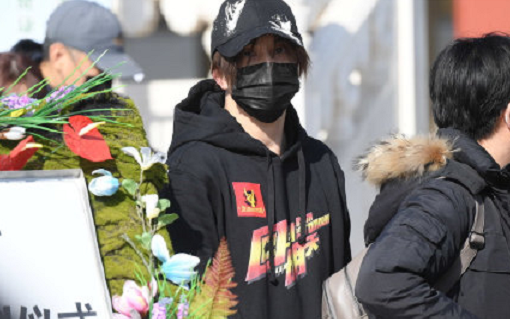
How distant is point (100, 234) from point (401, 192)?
40.6 inches

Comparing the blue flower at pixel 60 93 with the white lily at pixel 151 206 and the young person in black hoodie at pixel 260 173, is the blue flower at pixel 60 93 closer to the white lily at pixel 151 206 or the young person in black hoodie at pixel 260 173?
the white lily at pixel 151 206

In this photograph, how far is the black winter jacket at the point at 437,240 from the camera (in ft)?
7.51

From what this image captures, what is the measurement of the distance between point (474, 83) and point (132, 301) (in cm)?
126

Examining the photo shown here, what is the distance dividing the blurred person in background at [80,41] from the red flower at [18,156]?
142 centimetres

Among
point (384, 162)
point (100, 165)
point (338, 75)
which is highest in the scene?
point (100, 165)

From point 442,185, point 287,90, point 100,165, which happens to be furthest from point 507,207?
point 100,165

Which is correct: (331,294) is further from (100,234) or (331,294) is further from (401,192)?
(100,234)

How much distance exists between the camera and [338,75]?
25.3ft

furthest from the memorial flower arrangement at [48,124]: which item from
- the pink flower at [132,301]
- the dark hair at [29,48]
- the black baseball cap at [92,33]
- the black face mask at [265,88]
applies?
the dark hair at [29,48]

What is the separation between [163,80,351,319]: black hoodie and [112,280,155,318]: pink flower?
2.35ft

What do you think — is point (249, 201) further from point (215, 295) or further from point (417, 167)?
point (215, 295)

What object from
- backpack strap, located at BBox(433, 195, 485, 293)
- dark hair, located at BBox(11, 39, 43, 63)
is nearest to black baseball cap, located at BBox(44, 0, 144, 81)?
dark hair, located at BBox(11, 39, 43, 63)

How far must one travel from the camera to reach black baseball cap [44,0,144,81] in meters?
3.26

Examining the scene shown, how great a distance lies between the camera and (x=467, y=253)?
234cm
